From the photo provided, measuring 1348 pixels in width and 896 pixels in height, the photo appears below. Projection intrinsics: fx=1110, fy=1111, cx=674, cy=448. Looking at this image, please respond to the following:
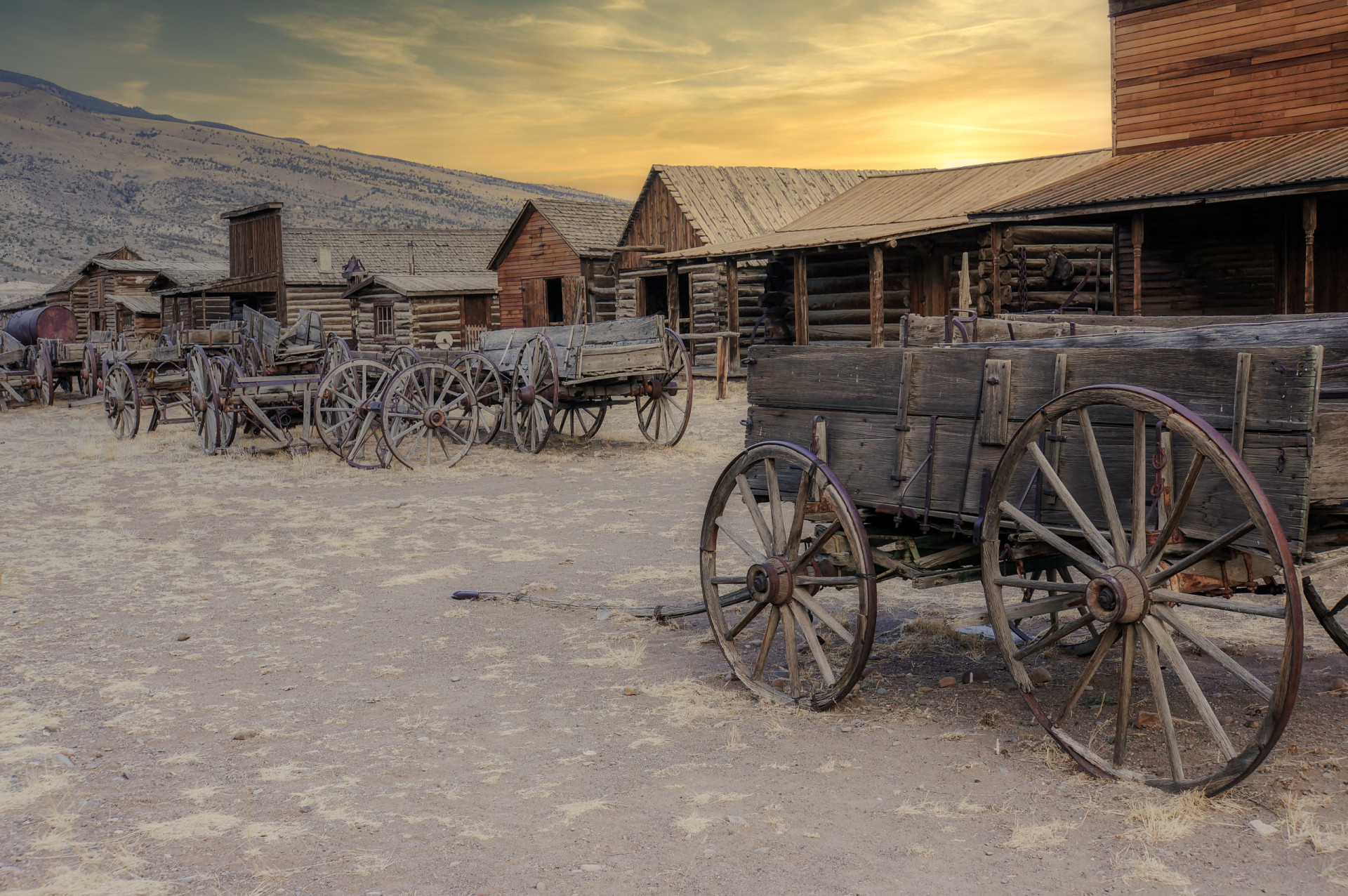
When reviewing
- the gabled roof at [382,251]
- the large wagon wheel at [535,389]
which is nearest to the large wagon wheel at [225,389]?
the large wagon wheel at [535,389]

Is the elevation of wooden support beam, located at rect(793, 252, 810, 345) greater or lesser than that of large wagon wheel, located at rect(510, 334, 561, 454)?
greater

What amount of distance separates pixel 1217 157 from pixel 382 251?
36.4 m

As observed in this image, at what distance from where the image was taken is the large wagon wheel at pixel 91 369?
81.0 feet

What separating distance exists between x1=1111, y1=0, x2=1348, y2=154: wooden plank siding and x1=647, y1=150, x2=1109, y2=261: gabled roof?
3.23 metres

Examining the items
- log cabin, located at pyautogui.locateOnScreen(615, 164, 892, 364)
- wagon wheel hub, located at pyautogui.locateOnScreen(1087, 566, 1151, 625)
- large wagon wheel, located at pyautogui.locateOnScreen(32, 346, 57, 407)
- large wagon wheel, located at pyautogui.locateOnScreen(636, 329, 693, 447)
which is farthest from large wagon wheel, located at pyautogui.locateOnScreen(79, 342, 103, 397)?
wagon wheel hub, located at pyautogui.locateOnScreen(1087, 566, 1151, 625)

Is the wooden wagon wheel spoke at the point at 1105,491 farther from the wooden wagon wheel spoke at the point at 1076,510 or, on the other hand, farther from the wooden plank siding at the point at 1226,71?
the wooden plank siding at the point at 1226,71

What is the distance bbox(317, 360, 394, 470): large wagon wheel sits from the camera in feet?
44.1

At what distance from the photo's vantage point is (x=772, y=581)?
4527 mm

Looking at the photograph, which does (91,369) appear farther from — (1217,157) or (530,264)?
(1217,157)

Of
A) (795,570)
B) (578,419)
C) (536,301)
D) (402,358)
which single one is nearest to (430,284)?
(536,301)

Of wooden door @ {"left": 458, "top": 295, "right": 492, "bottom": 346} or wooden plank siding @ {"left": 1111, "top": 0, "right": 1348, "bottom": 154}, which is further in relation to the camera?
wooden door @ {"left": 458, "top": 295, "right": 492, "bottom": 346}

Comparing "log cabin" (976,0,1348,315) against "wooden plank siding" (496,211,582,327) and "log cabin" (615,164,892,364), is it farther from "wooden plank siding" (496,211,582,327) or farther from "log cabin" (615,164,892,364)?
"wooden plank siding" (496,211,582,327)

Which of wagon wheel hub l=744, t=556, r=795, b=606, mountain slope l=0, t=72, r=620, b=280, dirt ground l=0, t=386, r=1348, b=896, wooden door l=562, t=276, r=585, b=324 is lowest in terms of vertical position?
dirt ground l=0, t=386, r=1348, b=896

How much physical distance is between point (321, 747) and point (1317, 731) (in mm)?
3750
